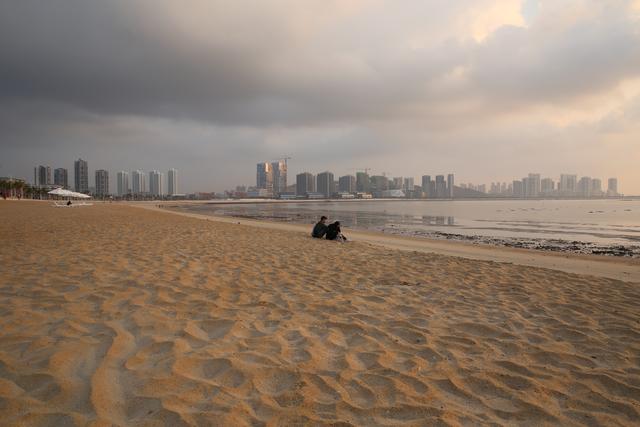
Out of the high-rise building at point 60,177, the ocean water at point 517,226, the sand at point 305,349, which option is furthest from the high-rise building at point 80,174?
the sand at point 305,349

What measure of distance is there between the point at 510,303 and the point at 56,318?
6408 millimetres

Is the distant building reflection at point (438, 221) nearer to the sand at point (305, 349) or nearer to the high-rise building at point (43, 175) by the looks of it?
the sand at point (305, 349)

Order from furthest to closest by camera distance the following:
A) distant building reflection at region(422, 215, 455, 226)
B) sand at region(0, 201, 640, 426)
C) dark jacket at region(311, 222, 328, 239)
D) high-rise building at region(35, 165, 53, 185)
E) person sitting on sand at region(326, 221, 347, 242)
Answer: high-rise building at region(35, 165, 53, 185)
distant building reflection at region(422, 215, 455, 226)
dark jacket at region(311, 222, 328, 239)
person sitting on sand at region(326, 221, 347, 242)
sand at region(0, 201, 640, 426)

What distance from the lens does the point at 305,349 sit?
3.62 metres

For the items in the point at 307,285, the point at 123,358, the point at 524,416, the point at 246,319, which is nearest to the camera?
the point at 524,416

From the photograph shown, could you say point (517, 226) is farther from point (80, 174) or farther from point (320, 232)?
point (80, 174)

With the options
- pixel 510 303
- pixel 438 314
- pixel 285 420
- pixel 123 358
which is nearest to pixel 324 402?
pixel 285 420

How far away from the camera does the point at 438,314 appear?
4969 mm

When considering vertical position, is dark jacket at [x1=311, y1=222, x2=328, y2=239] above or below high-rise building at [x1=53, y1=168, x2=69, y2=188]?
below

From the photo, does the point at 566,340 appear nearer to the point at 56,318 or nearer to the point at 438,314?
the point at 438,314

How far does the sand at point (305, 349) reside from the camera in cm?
262

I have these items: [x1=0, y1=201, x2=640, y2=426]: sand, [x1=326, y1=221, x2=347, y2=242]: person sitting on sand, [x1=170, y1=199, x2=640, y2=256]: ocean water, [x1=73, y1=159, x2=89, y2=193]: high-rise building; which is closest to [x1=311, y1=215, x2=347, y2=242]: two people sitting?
[x1=326, y1=221, x2=347, y2=242]: person sitting on sand

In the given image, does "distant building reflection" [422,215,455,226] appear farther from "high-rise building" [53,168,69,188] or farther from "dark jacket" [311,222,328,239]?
"high-rise building" [53,168,69,188]

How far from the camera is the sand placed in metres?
2.62
